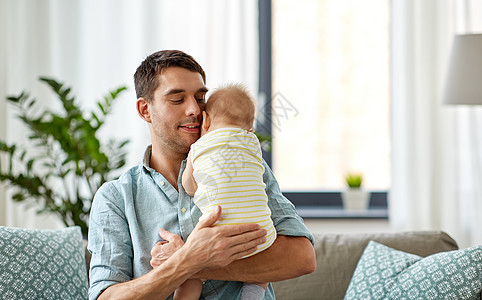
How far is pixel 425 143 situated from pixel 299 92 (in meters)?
0.87

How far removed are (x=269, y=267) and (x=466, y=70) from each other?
5.24 feet

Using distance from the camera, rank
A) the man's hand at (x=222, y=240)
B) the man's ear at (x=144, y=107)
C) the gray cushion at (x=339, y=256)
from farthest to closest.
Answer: the gray cushion at (x=339, y=256) → the man's ear at (x=144, y=107) → the man's hand at (x=222, y=240)

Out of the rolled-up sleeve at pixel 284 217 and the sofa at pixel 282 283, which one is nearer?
the rolled-up sleeve at pixel 284 217

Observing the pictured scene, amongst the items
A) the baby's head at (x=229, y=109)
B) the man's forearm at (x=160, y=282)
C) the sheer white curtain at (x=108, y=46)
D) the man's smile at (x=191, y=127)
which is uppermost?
the sheer white curtain at (x=108, y=46)

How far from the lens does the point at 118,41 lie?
3.52 m

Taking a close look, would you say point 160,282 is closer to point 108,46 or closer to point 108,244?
point 108,244

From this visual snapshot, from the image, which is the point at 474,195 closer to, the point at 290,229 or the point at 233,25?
the point at 233,25

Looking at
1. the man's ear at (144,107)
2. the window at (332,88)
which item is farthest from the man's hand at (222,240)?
the window at (332,88)

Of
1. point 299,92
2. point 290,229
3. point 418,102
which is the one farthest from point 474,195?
point 290,229

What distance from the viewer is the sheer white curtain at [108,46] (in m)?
3.43

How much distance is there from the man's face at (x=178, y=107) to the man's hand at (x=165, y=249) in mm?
287

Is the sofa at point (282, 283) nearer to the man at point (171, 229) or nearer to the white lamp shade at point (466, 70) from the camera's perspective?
the man at point (171, 229)

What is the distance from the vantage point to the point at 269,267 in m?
1.52

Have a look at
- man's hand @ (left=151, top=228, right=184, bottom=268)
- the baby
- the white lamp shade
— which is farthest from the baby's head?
the white lamp shade
